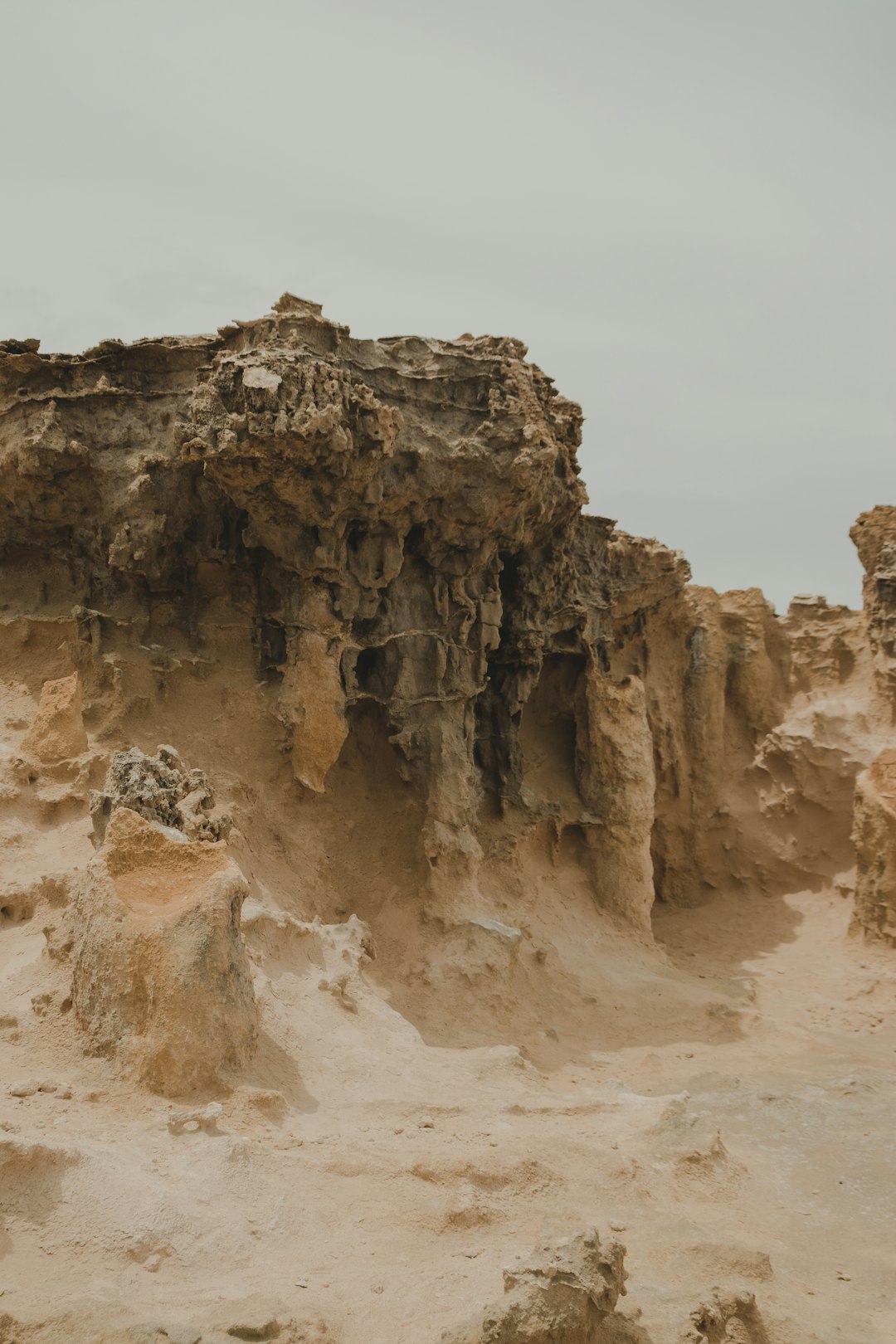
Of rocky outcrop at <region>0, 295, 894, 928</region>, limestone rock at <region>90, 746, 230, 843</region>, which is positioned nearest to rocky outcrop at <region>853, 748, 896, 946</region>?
rocky outcrop at <region>0, 295, 894, 928</region>

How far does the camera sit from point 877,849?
43.8ft

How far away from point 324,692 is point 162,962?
459cm

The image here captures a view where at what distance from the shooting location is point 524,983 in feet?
33.8

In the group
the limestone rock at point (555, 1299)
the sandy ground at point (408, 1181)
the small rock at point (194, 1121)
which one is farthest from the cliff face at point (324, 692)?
the limestone rock at point (555, 1299)

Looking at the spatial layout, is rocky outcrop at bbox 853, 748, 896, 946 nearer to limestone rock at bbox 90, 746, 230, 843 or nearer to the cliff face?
the cliff face

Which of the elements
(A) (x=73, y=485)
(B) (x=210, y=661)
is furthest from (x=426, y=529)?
(A) (x=73, y=485)

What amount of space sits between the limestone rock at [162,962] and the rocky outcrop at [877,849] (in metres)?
9.67

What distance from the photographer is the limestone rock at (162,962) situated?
544cm

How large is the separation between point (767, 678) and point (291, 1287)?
13.9m

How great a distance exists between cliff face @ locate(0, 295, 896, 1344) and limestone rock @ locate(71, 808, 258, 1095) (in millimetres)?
37

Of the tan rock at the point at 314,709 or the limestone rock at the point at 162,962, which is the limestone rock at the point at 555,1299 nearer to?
the limestone rock at the point at 162,962

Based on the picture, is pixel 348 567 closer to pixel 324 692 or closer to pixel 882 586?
pixel 324 692

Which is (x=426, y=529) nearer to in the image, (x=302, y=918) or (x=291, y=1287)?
(x=302, y=918)

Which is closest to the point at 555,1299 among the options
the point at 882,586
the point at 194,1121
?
the point at 194,1121
